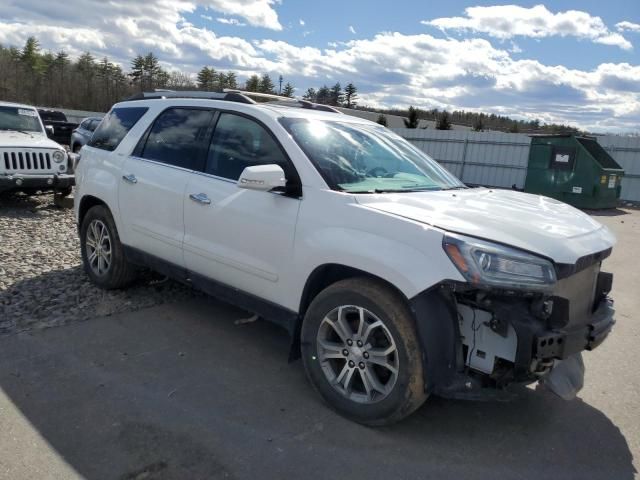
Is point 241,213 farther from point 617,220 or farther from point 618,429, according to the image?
point 617,220

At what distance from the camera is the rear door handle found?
Result: 4055 millimetres

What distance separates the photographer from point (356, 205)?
3.25 m

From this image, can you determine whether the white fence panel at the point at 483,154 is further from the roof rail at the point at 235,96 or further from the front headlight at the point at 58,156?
the roof rail at the point at 235,96

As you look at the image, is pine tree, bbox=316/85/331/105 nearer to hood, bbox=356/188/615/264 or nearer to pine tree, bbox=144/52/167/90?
hood, bbox=356/188/615/264

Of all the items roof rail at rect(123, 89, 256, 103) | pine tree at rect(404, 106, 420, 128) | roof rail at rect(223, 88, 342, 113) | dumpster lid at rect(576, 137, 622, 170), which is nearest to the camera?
roof rail at rect(123, 89, 256, 103)

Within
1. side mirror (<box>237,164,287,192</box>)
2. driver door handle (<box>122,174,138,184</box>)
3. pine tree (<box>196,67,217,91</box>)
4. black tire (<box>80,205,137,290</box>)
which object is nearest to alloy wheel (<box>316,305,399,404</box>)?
side mirror (<box>237,164,287,192</box>)

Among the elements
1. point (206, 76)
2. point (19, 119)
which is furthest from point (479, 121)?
point (19, 119)

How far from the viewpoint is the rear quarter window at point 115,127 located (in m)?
5.15

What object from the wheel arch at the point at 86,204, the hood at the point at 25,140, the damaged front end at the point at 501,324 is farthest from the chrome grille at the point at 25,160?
the damaged front end at the point at 501,324

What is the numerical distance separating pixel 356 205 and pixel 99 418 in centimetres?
196

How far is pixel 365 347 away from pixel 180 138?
2.49 meters

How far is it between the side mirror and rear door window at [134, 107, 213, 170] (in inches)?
37.9

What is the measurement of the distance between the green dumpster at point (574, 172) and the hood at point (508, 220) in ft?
44.1

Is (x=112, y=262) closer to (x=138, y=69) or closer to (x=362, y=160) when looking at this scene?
(x=362, y=160)
